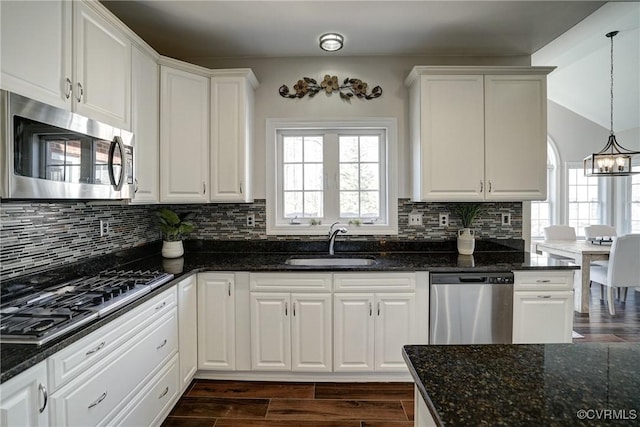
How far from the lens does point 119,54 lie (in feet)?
6.49

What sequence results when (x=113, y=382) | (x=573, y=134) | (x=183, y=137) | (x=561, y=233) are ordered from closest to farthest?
1. (x=113, y=382)
2. (x=183, y=137)
3. (x=561, y=233)
4. (x=573, y=134)

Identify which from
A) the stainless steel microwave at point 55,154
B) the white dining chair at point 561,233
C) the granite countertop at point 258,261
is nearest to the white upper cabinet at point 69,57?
the stainless steel microwave at point 55,154

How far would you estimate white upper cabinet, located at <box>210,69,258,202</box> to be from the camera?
2.61 metres

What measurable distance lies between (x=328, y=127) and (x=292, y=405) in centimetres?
219

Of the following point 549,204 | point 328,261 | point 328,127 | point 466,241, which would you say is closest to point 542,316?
point 466,241

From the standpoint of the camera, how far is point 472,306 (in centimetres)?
232

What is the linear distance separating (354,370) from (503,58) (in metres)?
2.89

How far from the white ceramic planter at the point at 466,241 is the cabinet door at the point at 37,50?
2772 millimetres

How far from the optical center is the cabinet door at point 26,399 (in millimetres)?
978

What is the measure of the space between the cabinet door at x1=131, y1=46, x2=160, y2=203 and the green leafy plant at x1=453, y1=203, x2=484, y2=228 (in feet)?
8.05

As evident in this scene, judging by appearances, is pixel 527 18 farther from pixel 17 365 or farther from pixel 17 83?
pixel 17 365

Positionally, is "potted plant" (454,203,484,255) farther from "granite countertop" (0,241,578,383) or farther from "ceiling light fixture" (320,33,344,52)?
"ceiling light fixture" (320,33,344,52)

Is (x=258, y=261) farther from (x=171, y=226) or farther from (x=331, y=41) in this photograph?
(x=331, y=41)

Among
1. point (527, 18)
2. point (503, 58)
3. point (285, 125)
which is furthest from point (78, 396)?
point (503, 58)
